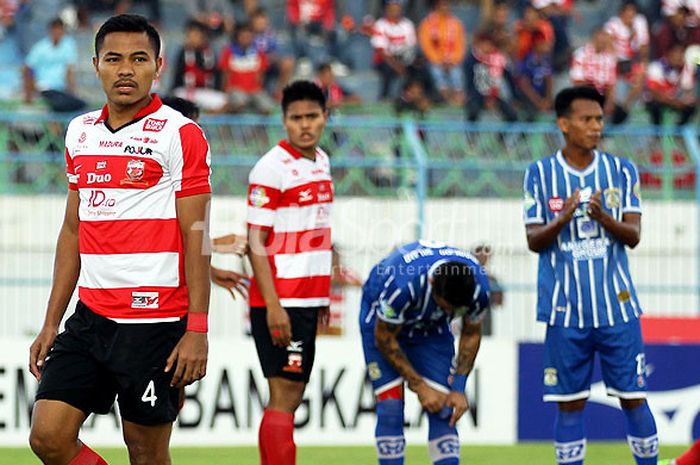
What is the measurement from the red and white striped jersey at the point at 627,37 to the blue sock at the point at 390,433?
35.0ft

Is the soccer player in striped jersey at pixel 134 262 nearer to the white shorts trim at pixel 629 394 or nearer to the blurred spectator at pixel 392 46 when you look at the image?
the white shorts trim at pixel 629 394

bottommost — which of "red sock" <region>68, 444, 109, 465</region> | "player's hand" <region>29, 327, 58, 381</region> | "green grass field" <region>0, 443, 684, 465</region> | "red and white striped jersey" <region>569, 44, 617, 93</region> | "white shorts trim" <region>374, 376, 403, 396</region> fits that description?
"green grass field" <region>0, 443, 684, 465</region>

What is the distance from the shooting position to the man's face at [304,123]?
7820mm

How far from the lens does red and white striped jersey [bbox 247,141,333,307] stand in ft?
25.0

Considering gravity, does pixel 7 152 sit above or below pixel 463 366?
above

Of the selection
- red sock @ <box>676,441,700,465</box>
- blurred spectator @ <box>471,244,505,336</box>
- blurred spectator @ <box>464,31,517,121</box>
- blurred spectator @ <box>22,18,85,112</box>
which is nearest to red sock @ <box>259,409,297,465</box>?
red sock @ <box>676,441,700,465</box>

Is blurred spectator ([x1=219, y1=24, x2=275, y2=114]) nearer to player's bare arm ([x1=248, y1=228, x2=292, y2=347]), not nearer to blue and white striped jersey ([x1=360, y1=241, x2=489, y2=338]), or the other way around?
player's bare arm ([x1=248, y1=228, x2=292, y2=347])

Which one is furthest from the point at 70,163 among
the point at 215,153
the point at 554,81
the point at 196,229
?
the point at 554,81

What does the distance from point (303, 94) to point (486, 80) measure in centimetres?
814

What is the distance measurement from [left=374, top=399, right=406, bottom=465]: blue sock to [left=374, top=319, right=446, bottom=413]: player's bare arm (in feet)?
0.70

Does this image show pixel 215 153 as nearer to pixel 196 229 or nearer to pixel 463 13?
pixel 463 13

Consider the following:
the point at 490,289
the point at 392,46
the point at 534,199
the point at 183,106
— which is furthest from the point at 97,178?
the point at 392,46

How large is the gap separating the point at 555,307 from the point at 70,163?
322 cm

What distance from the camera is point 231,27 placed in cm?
1636
